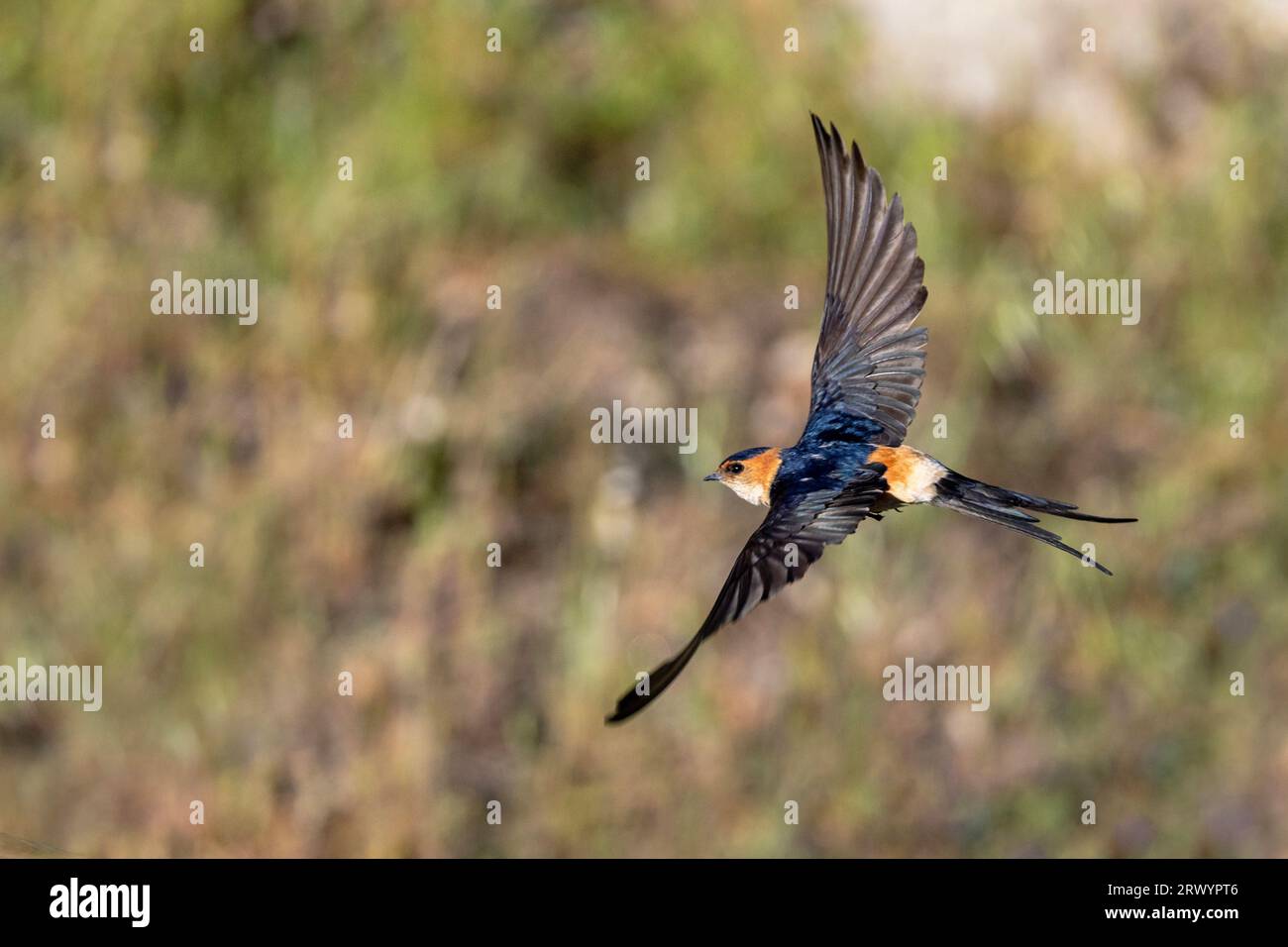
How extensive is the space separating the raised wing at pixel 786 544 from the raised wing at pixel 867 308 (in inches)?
9.5

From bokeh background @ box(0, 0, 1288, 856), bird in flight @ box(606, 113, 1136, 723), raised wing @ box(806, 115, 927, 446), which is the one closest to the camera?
bird in flight @ box(606, 113, 1136, 723)

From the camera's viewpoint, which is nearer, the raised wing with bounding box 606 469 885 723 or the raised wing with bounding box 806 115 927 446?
the raised wing with bounding box 606 469 885 723

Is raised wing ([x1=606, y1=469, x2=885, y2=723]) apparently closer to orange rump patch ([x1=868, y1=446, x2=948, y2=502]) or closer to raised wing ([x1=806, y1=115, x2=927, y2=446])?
orange rump patch ([x1=868, y1=446, x2=948, y2=502])

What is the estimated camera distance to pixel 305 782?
4.47m

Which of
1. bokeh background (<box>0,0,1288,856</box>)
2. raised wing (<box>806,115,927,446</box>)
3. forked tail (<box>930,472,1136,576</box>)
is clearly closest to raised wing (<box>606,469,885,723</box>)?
forked tail (<box>930,472,1136,576</box>)

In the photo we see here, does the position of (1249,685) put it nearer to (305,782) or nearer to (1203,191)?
(1203,191)

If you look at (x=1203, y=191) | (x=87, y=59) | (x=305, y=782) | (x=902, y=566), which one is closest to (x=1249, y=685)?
(x=902, y=566)

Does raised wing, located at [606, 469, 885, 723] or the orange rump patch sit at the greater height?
the orange rump patch

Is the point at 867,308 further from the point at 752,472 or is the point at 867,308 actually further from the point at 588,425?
the point at 588,425

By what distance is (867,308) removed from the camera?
5.94 ft

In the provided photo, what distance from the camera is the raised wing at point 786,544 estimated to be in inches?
52.2

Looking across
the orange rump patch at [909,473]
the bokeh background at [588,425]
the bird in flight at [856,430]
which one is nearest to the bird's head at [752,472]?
the bird in flight at [856,430]

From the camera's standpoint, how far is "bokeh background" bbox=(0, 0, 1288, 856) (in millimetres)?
4672

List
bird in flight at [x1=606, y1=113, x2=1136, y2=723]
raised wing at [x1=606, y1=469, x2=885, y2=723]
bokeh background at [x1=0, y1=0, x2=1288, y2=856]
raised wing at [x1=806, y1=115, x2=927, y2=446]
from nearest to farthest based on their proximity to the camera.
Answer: raised wing at [x1=606, y1=469, x2=885, y2=723] < bird in flight at [x1=606, y1=113, x2=1136, y2=723] < raised wing at [x1=806, y1=115, x2=927, y2=446] < bokeh background at [x1=0, y1=0, x2=1288, y2=856]
